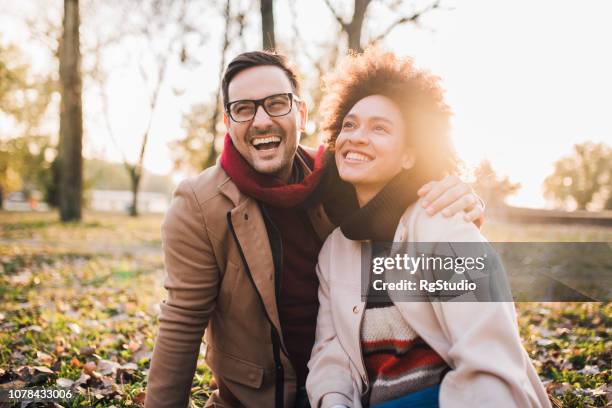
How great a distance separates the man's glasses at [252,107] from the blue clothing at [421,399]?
70.6 inches

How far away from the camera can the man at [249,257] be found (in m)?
2.52

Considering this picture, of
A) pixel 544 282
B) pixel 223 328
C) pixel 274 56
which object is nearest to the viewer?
pixel 223 328

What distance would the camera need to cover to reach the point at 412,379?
214 cm

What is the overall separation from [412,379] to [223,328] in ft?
3.78

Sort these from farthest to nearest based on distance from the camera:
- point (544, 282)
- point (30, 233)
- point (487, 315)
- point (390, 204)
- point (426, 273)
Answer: point (30, 233)
point (544, 282)
point (390, 204)
point (426, 273)
point (487, 315)

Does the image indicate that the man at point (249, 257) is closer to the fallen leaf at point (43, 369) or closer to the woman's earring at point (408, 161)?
the woman's earring at point (408, 161)

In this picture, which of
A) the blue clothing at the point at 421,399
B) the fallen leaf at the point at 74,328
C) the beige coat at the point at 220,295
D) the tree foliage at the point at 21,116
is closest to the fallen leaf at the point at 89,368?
the fallen leaf at the point at 74,328

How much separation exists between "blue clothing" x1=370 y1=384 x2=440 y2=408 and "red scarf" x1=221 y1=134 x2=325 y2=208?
3.90 ft

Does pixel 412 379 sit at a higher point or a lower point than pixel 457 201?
lower

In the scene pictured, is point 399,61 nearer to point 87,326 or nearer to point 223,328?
point 223,328

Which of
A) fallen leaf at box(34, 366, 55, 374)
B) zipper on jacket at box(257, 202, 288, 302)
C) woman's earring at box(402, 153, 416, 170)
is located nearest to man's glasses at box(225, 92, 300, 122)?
zipper on jacket at box(257, 202, 288, 302)

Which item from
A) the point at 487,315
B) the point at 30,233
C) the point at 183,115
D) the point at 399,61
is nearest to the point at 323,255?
the point at 487,315

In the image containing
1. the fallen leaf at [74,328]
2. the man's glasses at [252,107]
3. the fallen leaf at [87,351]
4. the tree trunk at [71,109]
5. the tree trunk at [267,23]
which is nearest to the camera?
the man's glasses at [252,107]

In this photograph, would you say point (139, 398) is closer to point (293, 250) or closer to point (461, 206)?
point (293, 250)
